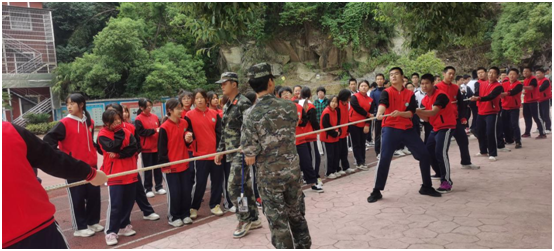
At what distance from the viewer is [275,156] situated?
3.51m

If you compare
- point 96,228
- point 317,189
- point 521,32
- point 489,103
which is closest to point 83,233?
point 96,228

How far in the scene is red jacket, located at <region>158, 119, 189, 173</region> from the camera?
16.5 feet

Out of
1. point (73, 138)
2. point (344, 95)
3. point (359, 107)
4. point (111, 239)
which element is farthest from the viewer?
point (359, 107)

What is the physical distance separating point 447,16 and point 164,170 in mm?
4677

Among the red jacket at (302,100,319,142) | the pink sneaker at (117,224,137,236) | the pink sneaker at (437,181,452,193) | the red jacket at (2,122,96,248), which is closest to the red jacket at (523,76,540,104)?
the pink sneaker at (437,181,452,193)

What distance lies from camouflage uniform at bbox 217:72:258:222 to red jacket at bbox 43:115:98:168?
160 cm

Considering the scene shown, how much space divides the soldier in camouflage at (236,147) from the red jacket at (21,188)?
85.4 inches

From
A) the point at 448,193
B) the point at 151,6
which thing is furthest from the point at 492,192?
the point at 151,6

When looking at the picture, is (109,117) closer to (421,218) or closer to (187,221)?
(187,221)

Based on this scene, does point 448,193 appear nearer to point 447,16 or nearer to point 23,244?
point 447,16

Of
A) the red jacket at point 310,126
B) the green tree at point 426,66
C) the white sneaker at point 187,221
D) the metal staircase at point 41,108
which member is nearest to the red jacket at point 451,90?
the red jacket at point 310,126

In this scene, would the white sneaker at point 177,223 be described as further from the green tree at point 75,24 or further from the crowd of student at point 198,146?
the green tree at point 75,24

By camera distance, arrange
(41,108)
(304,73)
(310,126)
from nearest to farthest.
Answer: (310,126)
(41,108)
(304,73)

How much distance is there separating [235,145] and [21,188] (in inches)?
96.5
